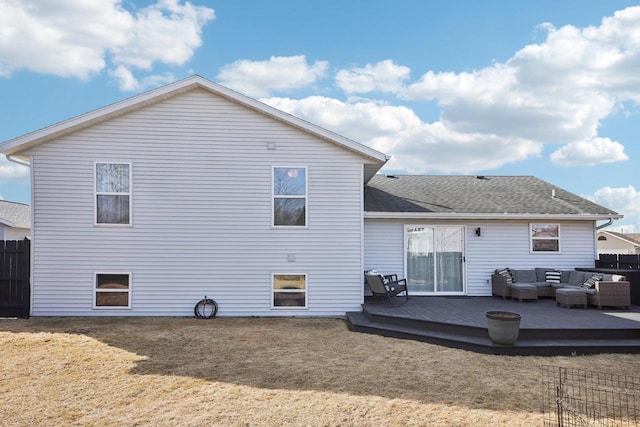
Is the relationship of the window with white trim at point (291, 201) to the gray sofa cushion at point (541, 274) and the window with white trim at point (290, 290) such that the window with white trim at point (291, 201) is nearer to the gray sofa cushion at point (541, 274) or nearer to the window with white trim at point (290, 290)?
the window with white trim at point (290, 290)

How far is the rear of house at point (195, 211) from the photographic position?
955cm

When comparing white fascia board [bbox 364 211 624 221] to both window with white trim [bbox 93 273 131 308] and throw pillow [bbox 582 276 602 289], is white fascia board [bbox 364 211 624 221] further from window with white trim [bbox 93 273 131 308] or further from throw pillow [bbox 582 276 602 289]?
window with white trim [bbox 93 273 131 308]

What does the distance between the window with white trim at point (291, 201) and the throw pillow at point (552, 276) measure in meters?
7.17

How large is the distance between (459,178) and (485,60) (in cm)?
433

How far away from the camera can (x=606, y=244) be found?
30500mm

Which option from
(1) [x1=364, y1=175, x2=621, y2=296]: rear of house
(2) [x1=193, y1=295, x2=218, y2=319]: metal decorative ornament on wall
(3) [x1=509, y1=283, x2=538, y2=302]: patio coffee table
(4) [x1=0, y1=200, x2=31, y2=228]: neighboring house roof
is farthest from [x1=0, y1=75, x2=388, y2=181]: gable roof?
(4) [x1=0, y1=200, x2=31, y2=228]: neighboring house roof

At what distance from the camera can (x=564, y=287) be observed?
34.0 feet

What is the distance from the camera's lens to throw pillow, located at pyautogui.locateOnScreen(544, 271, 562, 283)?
11156 mm

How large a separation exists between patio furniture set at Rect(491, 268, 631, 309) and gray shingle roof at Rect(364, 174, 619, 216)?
5.81ft

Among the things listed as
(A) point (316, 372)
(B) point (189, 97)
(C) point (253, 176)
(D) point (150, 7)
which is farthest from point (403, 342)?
(D) point (150, 7)

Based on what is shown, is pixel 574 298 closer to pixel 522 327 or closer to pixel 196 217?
pixel 522 327

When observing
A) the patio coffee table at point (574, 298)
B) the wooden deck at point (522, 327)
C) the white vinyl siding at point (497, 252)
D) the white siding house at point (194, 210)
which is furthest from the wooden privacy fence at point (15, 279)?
the patio coffee table at point (574, 298)

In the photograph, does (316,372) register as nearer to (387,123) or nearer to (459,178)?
(459,178)

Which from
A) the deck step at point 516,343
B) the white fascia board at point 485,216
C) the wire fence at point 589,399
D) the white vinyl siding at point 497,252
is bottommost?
the wire fence at point 589,399
